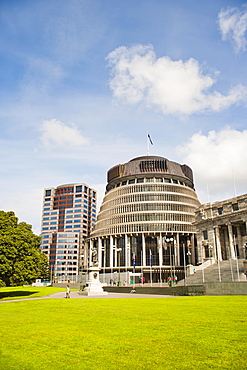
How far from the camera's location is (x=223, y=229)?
78812 millimetres

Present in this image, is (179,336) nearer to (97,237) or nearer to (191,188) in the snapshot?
(97,237)

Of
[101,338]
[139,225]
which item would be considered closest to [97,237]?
[139,225]

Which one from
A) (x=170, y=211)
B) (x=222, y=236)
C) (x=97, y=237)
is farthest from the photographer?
(x=97, y=237)

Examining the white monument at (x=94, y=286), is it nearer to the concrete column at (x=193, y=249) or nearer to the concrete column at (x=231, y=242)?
the concrete column at (x=231, y=242)

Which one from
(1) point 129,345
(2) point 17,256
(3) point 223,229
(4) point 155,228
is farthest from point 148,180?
(1) point 129,345

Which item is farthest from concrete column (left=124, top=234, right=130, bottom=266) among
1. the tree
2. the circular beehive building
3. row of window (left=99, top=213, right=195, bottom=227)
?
the tree

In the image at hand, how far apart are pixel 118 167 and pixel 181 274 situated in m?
53.1

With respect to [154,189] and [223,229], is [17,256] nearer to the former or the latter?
[223,229]

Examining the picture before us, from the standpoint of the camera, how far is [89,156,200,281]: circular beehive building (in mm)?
111562

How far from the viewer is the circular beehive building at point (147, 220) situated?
112 meters

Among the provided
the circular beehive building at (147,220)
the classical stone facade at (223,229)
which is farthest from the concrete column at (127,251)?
the classical stone facade at (223,229)

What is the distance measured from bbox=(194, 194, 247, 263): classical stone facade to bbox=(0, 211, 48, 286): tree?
39705 mm

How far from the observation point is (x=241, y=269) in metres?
59.8

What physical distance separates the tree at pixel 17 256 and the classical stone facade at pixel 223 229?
→ 3970 cm
